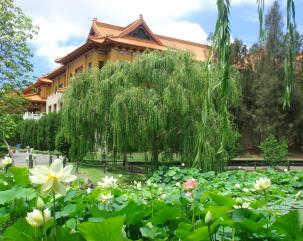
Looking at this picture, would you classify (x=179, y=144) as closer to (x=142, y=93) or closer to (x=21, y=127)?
(x=142, y=93)

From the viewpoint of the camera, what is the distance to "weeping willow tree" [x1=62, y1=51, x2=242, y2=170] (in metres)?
11.4

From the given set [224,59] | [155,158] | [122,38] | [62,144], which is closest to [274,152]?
[155,158]

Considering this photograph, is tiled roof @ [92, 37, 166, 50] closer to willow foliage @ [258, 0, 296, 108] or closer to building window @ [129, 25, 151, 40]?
building window @ [129, 25, 151, 40]

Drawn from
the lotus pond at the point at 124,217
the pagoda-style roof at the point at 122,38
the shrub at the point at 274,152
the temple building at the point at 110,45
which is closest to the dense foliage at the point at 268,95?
the temple building at the point at 110,45

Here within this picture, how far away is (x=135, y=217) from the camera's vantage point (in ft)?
5.81

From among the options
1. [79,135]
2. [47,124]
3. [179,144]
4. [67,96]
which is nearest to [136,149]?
[179,144]

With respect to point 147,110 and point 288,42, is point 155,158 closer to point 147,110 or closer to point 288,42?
point 147,110

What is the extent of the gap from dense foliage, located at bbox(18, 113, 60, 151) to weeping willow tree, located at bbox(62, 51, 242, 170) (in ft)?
36.3

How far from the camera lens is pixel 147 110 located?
37.4 ft

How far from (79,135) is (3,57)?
3435 millimetres

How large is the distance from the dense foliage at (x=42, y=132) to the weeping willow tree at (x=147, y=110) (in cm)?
1106

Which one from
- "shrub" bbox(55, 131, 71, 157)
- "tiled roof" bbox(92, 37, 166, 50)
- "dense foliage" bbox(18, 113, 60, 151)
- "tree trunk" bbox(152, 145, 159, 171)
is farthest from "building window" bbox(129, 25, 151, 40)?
"tree trunk" bbox(152, 145, 159, 171)

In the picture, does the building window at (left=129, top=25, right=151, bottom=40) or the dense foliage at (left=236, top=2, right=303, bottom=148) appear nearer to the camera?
the building window at (left=129, top=25, right=151, bottom=40)

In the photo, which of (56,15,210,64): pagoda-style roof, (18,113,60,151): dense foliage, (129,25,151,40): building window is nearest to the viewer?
(56,15,210,64): pagoda-style roof
